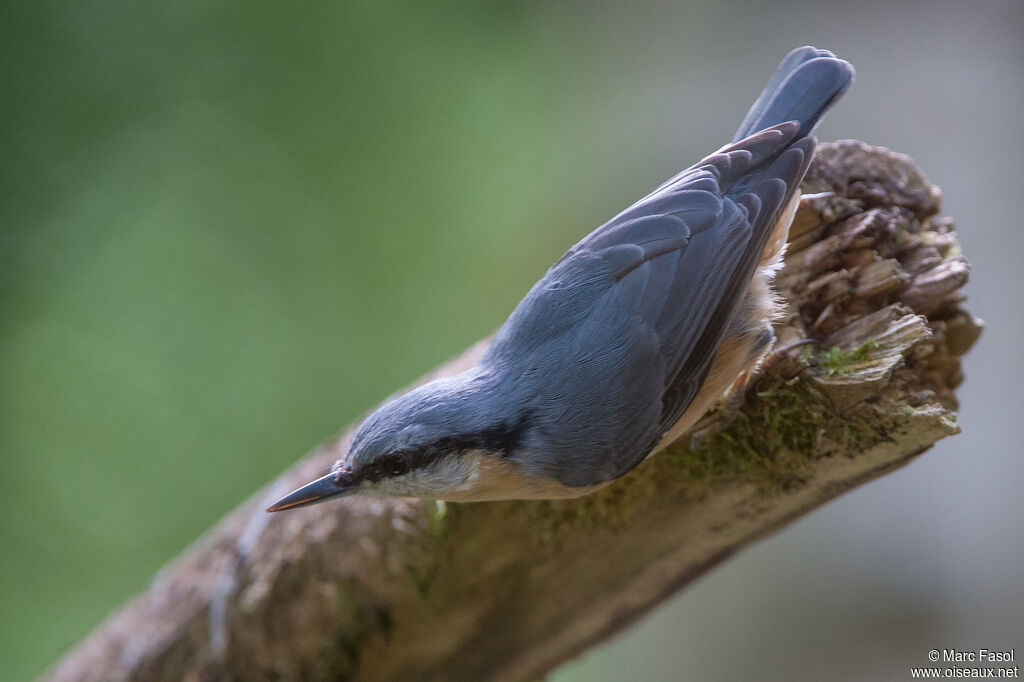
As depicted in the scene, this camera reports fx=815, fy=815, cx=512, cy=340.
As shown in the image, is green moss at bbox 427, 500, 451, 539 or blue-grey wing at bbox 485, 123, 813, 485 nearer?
blue-grey wing at bbox 485, 123, 813, 485

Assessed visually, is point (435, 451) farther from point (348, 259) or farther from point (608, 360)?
point (348, 259)

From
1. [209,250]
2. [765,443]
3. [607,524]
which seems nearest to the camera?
[765,443]

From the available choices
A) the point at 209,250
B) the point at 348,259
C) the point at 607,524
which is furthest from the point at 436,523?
the point at 209,250

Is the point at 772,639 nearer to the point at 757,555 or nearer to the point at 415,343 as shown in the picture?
the point at 757,555

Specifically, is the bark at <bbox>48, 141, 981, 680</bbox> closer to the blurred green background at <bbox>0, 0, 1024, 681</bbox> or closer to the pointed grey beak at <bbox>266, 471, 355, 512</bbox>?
the pointed grey beak at <bbox>266, 471, 355, 512</bbox>

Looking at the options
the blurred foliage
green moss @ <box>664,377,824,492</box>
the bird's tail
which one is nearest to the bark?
green moss @ <box>664,377,824,492</box>

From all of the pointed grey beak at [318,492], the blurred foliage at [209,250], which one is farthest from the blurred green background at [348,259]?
the pointed grey beak at [318,492]
